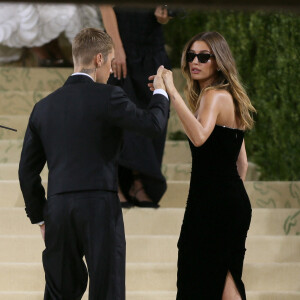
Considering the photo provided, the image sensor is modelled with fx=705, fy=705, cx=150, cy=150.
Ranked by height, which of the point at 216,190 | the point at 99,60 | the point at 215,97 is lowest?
the point at 216,190

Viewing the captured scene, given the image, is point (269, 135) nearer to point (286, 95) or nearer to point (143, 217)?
point (286, 95)

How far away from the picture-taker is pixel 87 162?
2.34 metres

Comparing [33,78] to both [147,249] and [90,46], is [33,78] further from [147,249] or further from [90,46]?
[90,46]

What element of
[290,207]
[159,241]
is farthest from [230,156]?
[290,207]

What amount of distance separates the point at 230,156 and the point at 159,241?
1747 millimetres

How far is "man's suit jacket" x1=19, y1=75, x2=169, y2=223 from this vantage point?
7.59 ft

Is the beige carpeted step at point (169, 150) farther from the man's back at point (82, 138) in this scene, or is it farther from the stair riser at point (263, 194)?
the man's back at point (82, 138)

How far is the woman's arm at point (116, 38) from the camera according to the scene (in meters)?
4.29

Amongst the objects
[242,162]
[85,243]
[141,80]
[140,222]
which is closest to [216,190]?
[242,162]

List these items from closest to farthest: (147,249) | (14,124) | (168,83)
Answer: (168,83) → (147,249) → (14,124)

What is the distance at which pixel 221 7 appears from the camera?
1.28 feet

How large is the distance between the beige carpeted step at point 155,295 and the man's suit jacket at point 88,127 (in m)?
1.69

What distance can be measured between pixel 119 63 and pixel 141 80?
220 millimetres

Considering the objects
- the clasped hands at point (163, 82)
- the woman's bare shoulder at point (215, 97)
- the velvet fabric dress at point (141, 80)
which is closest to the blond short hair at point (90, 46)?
the clasped hands at point (163, 82)
